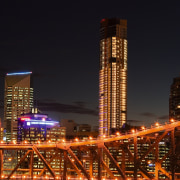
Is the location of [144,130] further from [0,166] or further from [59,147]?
[0,166]

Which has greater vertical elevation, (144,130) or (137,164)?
(144,130)

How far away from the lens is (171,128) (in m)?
77.4

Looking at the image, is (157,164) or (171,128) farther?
(157,164)

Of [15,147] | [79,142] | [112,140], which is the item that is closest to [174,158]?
[112,140]

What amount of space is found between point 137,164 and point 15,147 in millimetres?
31303

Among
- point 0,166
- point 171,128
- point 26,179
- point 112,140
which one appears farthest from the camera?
point 0,166

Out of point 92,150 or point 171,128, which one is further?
point 92,150

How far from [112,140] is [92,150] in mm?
13887

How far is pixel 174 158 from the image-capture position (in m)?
77.8

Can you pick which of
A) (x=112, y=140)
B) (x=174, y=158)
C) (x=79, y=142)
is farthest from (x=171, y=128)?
(x=79, y=142)

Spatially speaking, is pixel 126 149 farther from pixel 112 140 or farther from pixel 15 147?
pixel 15 147

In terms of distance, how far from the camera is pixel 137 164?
81.9 meters

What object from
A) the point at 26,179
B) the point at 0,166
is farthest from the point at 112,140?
the point at 0,166

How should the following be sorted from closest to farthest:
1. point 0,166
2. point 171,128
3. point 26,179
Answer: point 171,128, point 26,179, point 0,166
